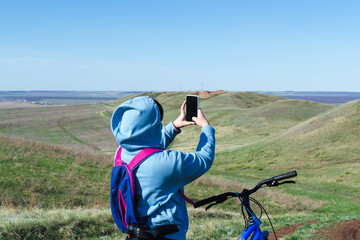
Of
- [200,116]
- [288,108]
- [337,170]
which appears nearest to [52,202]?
[200,116]

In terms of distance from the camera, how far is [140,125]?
319cm

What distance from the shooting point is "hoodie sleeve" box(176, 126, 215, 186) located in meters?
3.17

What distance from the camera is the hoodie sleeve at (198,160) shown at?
317cm

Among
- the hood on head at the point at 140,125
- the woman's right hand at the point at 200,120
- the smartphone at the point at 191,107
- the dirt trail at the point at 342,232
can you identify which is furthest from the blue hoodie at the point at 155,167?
the dirt trail at the point at 342,232

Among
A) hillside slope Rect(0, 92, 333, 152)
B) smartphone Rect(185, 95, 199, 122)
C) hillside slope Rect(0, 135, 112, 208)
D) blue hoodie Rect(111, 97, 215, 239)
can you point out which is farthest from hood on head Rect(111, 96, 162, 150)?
hillside slope Rect(0, 92, 333, 152)

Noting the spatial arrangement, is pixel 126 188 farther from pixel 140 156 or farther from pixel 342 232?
pixel 342 232

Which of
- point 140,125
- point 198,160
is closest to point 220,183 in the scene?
point 198,160

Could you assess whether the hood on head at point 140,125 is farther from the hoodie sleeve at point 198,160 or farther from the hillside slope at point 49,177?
the hillside slope at point 49,177

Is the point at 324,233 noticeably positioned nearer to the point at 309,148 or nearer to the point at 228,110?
the point at 309,148

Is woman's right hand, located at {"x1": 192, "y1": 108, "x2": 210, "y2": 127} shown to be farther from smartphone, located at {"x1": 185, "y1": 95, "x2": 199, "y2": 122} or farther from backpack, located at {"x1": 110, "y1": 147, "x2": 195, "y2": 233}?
backpack, located at {"x1": 110, "y1": 147, "x2": 195, "y2": 233}

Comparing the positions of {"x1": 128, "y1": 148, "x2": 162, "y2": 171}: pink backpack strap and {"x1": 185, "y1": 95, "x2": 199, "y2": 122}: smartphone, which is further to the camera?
{"x1": 185, "y1": 95, "x2": 199, "y2": 122}: smartphone

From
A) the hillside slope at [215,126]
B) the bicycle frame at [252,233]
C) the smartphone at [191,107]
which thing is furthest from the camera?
the hillside slope at [215,126]

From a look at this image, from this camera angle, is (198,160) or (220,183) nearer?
(198,160)

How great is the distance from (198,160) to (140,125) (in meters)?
0.63
